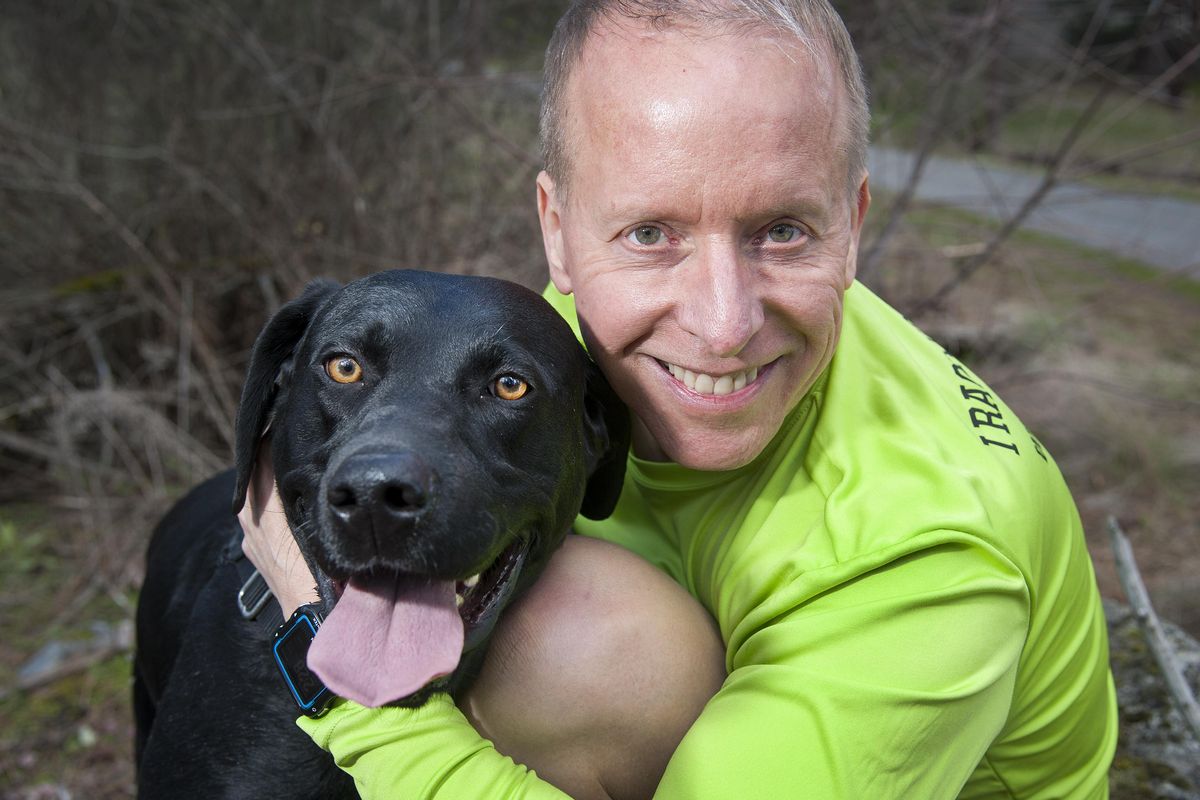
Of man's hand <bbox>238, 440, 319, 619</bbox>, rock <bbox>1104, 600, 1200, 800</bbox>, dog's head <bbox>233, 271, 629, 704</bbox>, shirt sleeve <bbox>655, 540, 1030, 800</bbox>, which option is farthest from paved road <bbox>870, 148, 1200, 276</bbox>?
man's hand <bbox>238, 440, 319, 619</bbox>

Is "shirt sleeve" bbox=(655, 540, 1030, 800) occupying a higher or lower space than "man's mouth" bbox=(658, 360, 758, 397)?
lower

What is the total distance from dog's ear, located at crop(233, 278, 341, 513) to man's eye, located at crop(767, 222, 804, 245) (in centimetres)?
100

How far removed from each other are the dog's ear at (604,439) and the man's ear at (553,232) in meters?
0.23

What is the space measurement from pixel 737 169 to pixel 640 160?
0.65 ft

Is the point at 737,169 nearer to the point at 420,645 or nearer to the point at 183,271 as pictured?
the point at 420,645

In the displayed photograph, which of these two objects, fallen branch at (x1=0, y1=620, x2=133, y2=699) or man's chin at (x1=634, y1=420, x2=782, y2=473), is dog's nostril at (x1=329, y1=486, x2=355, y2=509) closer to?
man's chin at (x1=634, y1=420, x2=782, y2=473)

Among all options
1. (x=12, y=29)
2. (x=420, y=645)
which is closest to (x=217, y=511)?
(x=420, y=645)

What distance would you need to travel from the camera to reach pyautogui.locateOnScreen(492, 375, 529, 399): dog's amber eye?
2252 mm

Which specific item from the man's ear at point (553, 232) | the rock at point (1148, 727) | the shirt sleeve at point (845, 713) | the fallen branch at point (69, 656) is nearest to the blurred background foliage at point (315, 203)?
the fallen branch at point (69, 656)

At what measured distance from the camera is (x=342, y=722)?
2061 mm

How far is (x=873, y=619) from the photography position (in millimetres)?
1935

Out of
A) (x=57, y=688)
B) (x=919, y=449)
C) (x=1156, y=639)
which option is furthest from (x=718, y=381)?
(x=57, y=688)

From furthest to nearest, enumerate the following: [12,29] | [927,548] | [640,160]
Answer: [12,29] < [640,160] < [927,548]

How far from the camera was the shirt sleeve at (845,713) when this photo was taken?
6.08 feet
